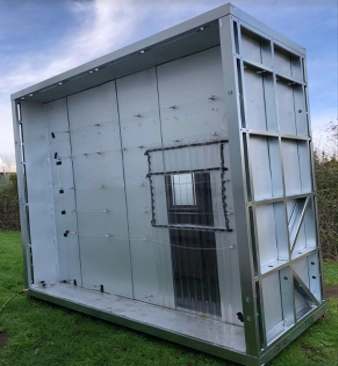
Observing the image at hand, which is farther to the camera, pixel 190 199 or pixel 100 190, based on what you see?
pixel 100 190

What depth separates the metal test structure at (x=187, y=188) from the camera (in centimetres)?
243

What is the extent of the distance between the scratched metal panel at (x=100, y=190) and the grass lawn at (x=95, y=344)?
1.79 ft

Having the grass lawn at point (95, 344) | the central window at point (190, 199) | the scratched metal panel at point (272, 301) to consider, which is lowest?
the grass lawn at point (95, 344)

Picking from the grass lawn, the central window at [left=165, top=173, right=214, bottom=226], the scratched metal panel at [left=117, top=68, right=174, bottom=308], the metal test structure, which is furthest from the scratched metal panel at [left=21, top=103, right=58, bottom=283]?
the central window at [left=165, top=173, right=214, bottom=226]

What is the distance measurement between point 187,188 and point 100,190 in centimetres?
131

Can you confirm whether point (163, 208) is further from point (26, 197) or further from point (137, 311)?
point (26, 197)

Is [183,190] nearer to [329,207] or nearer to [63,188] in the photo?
[63,188]

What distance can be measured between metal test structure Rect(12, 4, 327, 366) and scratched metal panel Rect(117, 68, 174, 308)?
0.05ft

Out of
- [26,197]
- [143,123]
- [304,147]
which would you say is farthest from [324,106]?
[26,197]

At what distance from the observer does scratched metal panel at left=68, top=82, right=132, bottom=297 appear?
373cm

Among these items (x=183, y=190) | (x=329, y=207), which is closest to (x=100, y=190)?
(x=183, y=190)

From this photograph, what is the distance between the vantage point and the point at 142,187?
3.48 m

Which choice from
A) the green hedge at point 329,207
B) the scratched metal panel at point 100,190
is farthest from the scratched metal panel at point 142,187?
the green hedge at point 329,207

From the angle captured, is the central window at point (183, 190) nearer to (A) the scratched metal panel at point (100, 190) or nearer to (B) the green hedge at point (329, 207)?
(A) the scratched metal panel at point (100, 190)
